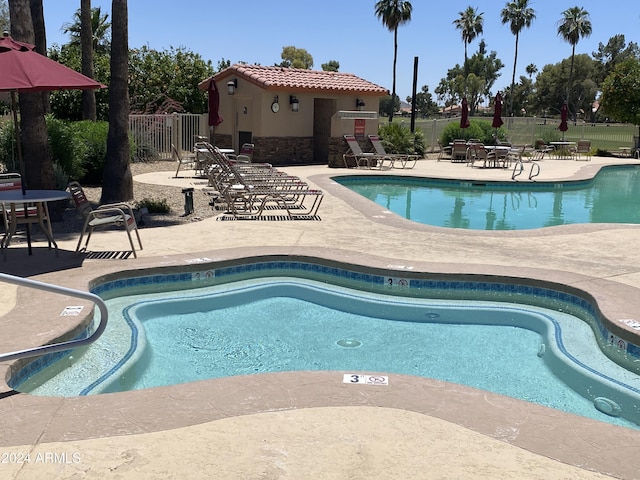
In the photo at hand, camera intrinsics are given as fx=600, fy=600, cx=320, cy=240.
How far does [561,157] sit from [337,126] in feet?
41.9

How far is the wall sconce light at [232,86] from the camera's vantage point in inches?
842

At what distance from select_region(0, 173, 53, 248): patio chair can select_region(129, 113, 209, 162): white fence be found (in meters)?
12.1

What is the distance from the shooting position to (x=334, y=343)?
19.1 ft

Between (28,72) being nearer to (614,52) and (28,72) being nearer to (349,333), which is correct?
(349,333)

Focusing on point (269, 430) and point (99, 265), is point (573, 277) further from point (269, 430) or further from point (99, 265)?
point (99, 265)

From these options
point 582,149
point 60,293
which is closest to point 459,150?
point 582,149

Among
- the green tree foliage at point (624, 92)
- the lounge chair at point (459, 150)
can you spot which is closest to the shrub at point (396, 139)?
the lounge chair at point (459, 150)

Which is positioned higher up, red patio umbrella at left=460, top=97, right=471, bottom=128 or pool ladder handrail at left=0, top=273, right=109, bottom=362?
red patio umbrella at left=460, top=97, right=471, bottom=128

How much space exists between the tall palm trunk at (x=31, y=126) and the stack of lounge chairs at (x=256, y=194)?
3040 mm

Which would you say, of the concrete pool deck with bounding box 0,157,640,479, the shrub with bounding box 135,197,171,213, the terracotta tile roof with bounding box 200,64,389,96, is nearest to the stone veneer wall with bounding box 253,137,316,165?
the terracotta tile roof with bounding box 200,64,389,96

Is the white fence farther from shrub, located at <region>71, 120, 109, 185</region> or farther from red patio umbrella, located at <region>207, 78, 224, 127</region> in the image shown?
shrub, located at <region>71, 120, 109, 185</region>

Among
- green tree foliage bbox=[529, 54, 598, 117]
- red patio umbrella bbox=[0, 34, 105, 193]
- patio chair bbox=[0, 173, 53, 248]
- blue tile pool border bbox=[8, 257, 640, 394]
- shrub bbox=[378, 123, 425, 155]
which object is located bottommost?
blue tile pool border bbox=[8, 257, 640, 394]

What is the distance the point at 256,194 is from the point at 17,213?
4.46m

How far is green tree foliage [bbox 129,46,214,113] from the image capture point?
79.2 ft
